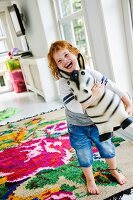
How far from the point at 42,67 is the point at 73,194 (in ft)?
7.36

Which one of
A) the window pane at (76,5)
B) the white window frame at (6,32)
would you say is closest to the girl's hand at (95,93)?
the window pane at (76,5)

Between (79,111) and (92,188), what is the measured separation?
47cm

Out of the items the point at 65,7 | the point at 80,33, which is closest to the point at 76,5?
the point at 80,33

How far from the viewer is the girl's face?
106cm

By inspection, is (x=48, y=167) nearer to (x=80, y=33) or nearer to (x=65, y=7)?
(x=80, y=33)

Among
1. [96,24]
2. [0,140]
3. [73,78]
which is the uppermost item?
[96,24]

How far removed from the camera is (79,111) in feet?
3.74

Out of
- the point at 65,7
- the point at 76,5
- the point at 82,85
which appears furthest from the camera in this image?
the point at 65,7

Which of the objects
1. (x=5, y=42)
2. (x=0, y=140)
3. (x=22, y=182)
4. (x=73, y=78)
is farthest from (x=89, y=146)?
(x=5, y=42)

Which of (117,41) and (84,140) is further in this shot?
(117,41)

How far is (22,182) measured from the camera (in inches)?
62.0

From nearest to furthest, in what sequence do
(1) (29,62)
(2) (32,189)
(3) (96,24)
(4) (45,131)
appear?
(2) (32,189)
(3) (96,24)
(4) (45,131)
(1) (29,62)

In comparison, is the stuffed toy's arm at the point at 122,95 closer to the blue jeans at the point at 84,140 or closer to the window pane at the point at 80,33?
the blue jeans at the point at 84,140

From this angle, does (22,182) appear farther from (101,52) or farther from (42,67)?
(42,67)
